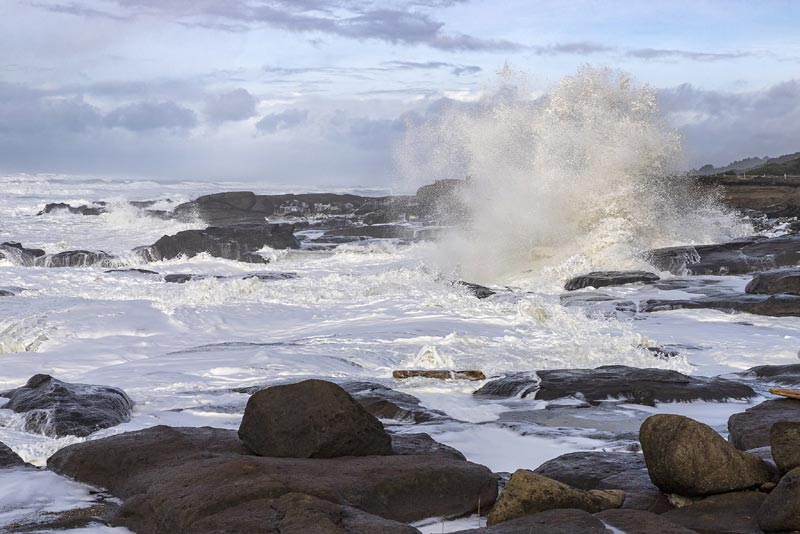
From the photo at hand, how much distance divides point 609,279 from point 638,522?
13.4 meters

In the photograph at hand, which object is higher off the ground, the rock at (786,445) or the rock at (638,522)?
the rock at (786,445)

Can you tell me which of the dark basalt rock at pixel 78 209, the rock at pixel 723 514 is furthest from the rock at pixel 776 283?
the dark basalt rock at pixel 78 209

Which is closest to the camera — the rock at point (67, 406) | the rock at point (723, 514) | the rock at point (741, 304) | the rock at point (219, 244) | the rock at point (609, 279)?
the rock at point (723, 514)

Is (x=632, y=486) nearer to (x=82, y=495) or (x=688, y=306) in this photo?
(x=82, y=495)

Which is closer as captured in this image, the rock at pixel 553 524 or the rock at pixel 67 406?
the rock at pixel 553 524

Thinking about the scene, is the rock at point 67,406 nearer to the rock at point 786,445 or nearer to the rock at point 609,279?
the rock at point 786,445

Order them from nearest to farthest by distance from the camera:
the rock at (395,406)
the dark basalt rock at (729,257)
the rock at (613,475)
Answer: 1. the rock at (613,475)
2. the rock at (395,406)
3. the dark basalt rock at (729,257)

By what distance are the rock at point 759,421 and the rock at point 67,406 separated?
163 inches

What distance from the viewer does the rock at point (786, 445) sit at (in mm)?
4027

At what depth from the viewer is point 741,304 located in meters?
13.0

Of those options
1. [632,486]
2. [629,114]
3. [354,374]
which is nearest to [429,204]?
[629,114]

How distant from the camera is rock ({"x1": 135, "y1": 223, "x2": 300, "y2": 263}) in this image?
25000mm

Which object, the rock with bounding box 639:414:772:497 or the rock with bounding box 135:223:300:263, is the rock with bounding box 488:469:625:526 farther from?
the rock with bounding box 135:223:300:263

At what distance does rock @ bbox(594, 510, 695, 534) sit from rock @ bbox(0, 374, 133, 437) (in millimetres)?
3775
